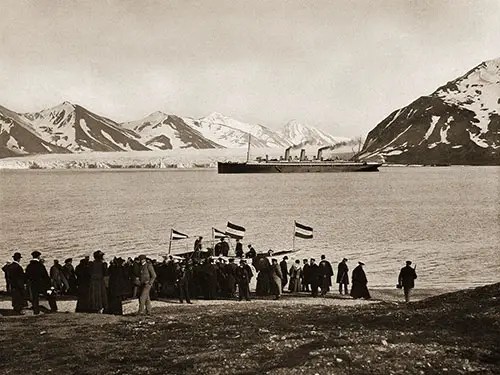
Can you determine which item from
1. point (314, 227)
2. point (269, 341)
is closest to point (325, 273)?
point (269, 341)

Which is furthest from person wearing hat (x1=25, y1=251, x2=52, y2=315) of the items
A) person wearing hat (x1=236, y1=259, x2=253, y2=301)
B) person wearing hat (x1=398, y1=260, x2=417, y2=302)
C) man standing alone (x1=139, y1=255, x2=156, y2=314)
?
person wearing hat (x1=398, y1=260, x2=417, y2=302)

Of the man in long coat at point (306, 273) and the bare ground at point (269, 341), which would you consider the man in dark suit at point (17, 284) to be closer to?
the bare ground at point (269, 341)

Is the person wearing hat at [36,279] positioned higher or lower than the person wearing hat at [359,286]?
higher

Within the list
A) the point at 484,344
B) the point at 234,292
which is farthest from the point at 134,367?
the point at 234,292

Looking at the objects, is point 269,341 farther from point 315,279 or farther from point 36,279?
point 315,279

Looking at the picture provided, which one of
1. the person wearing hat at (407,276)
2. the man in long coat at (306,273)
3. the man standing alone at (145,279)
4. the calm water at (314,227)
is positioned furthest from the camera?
the calm water at (314,227)

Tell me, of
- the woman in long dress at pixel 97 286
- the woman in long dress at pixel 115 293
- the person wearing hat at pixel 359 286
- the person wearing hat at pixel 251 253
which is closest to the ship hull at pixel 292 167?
the person wearing hat at pixel 251 253

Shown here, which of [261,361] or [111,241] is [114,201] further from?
[261,361]
